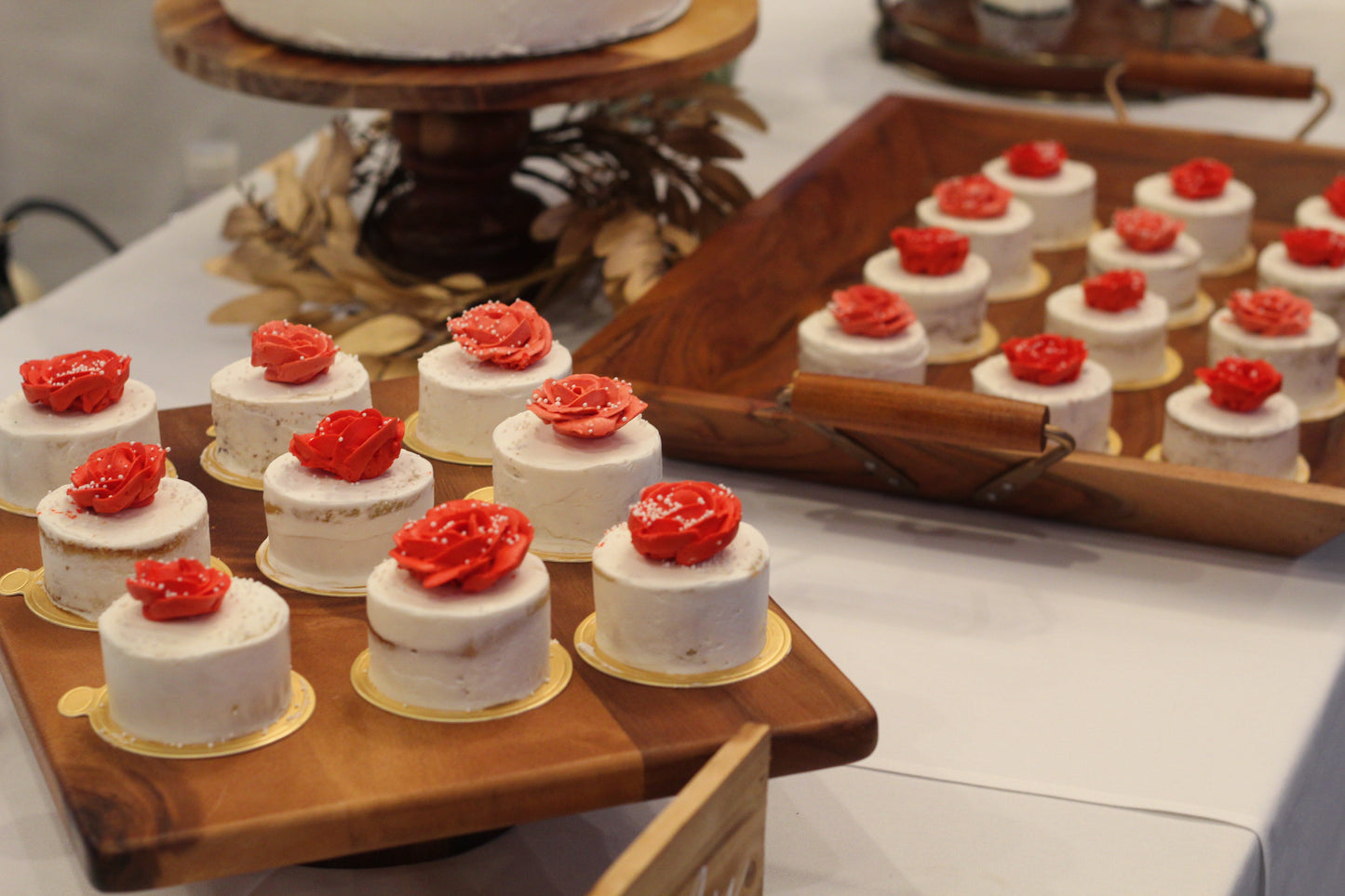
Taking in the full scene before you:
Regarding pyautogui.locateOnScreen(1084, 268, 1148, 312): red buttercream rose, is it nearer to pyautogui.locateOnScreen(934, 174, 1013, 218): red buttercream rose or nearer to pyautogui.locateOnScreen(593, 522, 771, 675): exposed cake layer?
pyautogui.locateOnScreen(934, 174, 1013, 218): red buttercream rose

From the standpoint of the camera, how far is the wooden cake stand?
1185 mm

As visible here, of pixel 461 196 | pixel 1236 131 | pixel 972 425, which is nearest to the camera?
pixel 972 425

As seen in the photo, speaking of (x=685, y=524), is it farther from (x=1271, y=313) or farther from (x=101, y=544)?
(x=1271, y=313)

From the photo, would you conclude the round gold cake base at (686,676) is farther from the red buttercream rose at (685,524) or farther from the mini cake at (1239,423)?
the mini cake at (1239,423)

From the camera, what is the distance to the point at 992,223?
1414 mm

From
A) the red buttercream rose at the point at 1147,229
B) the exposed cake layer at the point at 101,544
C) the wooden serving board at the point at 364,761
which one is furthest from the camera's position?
the red buttercream rose at the point at 1147,229

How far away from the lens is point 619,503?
2.62 ft

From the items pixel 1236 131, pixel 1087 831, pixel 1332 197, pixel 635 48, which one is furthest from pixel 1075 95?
pixel 1087 831

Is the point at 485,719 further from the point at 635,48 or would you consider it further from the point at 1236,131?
the point at 1236,131

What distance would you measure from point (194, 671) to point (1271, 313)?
0.90 metres

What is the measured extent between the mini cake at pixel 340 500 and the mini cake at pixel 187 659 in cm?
9

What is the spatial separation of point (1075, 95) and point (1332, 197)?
558mm

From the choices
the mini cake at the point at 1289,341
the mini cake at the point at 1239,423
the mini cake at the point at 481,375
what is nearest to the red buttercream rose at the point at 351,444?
the mini cake at the point at 481,375

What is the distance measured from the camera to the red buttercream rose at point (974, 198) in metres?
1.42
